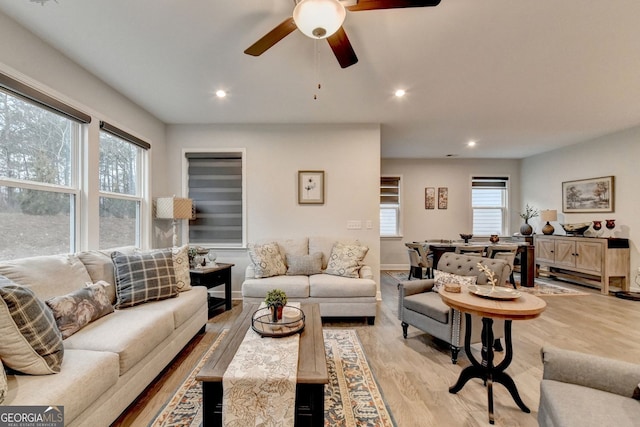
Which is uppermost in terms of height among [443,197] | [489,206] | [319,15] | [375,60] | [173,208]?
[375,60]

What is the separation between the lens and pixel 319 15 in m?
1.49

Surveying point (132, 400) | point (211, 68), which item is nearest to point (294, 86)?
point (211, 68)

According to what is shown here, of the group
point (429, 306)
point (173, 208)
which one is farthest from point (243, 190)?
point (429, 306)

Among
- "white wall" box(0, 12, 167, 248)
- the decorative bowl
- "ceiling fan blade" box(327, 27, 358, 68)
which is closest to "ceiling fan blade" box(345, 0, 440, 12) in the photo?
"ceiling fan blade" box(327, 27, 358, 68)

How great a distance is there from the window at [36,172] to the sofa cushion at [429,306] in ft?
11.1

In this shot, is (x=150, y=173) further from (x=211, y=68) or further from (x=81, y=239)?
(x=211, y=68)

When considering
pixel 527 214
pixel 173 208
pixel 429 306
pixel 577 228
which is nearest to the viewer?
pixel 429 306

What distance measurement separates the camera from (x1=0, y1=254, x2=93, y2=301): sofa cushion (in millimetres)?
1750

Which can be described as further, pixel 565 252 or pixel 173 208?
pixel 565 252

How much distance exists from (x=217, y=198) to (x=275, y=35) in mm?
2997

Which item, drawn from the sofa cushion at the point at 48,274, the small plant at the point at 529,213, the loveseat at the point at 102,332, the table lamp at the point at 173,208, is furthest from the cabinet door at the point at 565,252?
the sofa cushion at the point at 48,274

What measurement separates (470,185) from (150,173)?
6887 millimetres

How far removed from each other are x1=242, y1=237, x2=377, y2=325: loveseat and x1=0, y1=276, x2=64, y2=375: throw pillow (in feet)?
6.62

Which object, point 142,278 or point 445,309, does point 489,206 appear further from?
point 142,278
